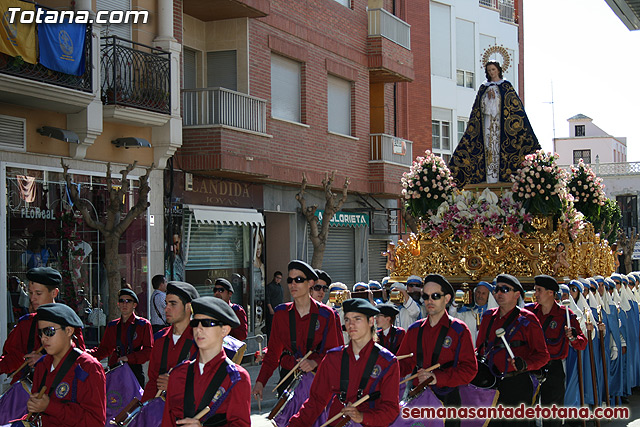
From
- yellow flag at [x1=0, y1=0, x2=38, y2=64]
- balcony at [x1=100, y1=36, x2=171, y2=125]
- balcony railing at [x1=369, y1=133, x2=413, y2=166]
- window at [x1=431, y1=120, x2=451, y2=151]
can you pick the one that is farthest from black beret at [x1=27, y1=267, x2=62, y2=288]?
window at [x1=431, y1=120, x2=451, y2=151]

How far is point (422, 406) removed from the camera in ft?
23.2

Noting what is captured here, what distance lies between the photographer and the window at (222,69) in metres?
18.5

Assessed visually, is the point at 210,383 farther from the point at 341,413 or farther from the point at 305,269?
the point at 305,269

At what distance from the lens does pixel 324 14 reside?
21.2 m

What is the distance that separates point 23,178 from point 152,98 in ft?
9.93

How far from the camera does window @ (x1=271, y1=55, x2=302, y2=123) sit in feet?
64.3

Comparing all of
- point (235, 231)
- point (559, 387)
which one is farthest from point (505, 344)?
point (235, 231)

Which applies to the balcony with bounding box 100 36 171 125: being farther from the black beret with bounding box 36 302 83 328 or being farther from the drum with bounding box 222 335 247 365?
the black beret with bounding box 36 302 83 328

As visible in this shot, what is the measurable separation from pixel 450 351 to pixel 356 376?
1.59 m

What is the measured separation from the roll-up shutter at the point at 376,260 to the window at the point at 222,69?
27.4 ft

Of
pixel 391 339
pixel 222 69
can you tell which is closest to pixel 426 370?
pixel 391 339

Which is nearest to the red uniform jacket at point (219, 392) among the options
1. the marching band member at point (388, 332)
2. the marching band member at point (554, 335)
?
the marching band member at point (388, 332)

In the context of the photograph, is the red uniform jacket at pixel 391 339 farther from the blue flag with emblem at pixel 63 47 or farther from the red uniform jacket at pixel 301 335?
the blue flag with emblem at pixel 63 47
